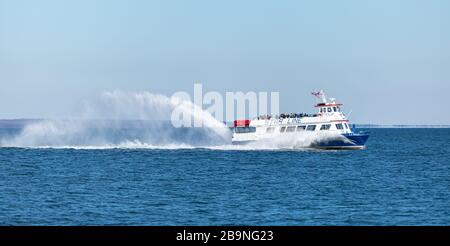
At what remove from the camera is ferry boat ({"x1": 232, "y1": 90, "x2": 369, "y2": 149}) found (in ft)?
318

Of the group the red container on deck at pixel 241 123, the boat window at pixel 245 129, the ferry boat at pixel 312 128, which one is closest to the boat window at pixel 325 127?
the ferry boat at pixel 312 128

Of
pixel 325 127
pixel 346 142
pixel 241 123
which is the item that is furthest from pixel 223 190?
pixel 346 142

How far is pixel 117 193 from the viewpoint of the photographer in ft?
181

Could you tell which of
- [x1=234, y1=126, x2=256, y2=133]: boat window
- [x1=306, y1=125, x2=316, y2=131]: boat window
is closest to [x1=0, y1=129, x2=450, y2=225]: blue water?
[x1=306, y1=125, x2=316, y2=131]: boat window

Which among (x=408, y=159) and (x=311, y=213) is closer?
(x=311, y=213)

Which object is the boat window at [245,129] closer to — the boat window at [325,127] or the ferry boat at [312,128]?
the ferry boat at [312,128]

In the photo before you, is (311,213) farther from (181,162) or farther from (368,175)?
(181,162)

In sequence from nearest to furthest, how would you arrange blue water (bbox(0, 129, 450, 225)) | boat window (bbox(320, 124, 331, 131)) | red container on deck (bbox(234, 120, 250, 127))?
blue water (bbox(0, 129, 450, 225))
boat window (bbox(320, 124, 331, 131))
red container on deck (bbox(234, 120, 250, 127))

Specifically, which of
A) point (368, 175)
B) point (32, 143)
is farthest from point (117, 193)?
point (32, 143)

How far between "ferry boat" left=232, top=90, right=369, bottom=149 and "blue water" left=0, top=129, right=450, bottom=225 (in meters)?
4.65

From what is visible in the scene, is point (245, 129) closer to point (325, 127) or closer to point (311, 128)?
point (311, 128)

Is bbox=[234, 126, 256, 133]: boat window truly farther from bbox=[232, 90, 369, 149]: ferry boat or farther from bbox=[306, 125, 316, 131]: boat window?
bbox=[306, 125, 316, 131]: boat window

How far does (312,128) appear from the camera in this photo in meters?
97.6
